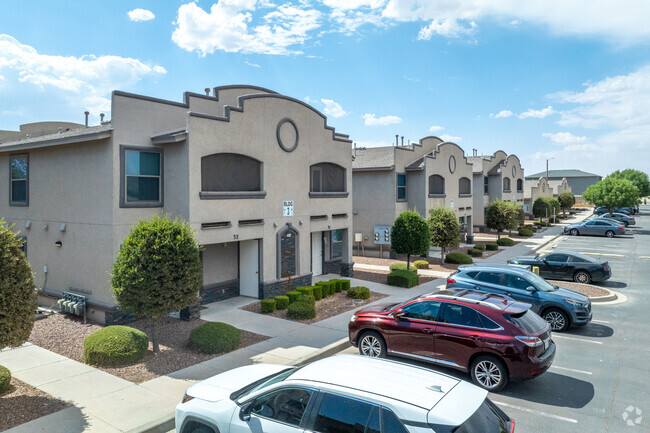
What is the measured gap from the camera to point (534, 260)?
2080 centimetres

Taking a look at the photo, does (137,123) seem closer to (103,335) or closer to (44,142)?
(44,142)

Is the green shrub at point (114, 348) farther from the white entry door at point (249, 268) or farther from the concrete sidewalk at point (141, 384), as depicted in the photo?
the white entry door at point (249, 268)

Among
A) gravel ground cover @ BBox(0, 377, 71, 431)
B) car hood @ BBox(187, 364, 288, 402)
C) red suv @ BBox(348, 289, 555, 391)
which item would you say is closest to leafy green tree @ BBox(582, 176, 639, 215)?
red suv @ BBox(348, 289, 555, 391)

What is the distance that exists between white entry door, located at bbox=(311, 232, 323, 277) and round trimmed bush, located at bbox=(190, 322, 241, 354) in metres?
9.80

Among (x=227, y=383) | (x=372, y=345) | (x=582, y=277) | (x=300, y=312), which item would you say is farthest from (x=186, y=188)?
(x=582, y=277)

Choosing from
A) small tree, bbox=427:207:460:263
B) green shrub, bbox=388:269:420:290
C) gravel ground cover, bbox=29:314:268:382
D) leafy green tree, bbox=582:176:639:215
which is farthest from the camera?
leafy green tree, bbox=582:176:639:215

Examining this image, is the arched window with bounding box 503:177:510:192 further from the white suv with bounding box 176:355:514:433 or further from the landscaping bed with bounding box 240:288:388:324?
the white suv with bounding box 176:355:514:433

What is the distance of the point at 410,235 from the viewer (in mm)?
21359

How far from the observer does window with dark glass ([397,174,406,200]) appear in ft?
92.1

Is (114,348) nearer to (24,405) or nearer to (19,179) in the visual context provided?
(24,405)

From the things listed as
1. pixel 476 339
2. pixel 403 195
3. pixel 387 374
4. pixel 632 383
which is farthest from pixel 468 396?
pixel 403 195

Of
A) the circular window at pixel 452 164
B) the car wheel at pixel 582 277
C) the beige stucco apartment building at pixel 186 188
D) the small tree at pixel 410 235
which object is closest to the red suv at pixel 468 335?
the beige stucco apartment building at pixel 186 188

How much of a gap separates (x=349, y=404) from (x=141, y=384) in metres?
5.97

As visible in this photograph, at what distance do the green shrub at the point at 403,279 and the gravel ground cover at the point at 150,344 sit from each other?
8.87m
